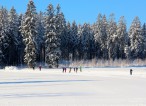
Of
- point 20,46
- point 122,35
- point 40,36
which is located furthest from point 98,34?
point 20,46

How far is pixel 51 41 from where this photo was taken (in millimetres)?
71500

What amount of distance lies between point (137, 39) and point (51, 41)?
3861 cm

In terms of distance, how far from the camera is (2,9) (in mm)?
88812

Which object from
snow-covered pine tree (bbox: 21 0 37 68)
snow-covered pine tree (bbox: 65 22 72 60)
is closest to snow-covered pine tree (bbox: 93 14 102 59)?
snow-covered pine tree (bbox: 65 22 72 60)

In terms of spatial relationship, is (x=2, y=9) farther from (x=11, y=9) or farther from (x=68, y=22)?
(x=68, y=22)

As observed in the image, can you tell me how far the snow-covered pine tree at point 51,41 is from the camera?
6988 cm

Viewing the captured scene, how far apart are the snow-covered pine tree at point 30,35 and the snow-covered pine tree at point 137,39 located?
3945cm

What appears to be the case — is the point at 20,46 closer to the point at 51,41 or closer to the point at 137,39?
the point at 51,41

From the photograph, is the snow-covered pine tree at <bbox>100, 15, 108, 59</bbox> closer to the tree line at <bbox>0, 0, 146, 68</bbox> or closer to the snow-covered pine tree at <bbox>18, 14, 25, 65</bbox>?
the tree line at <bbox>0, 0, 146, 68</bbox>

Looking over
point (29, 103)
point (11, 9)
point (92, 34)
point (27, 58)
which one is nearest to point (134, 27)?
point (92, 34)

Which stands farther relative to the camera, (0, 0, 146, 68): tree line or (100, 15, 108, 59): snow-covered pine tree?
(100, 15, 108, 59): snow-covered pine tree

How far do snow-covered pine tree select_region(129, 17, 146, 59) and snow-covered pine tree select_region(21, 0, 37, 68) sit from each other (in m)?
39.4

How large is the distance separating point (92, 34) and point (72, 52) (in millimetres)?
8372

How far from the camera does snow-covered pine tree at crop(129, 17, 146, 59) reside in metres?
103
